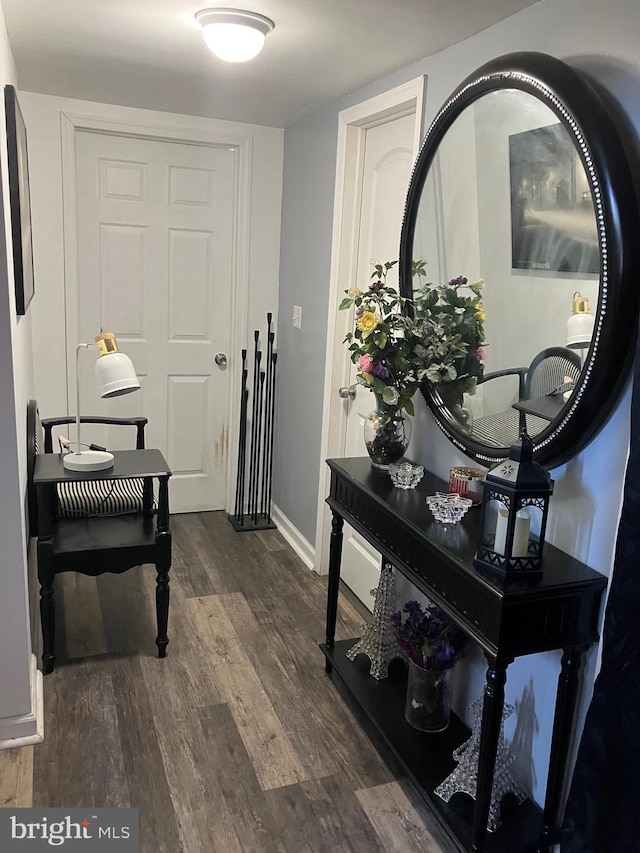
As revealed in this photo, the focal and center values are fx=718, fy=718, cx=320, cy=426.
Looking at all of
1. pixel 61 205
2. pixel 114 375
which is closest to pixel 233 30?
pixel 114 375

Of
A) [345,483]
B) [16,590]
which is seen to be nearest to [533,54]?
[345,483]

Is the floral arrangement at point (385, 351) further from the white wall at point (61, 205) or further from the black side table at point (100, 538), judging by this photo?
the white wall at point (61, 205)

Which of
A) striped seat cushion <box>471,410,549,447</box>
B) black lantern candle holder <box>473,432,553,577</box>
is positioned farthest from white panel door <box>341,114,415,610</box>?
black lantern candle holder <box>473,432,553,577</box>

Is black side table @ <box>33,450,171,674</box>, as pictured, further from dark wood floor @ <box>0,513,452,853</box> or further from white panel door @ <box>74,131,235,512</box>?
white panel door @ <box>74,131,235,512</box>

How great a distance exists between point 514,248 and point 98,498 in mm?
1786

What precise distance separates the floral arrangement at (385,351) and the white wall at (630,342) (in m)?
0.24

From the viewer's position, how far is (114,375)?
2441 mm

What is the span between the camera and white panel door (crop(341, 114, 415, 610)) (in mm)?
2705

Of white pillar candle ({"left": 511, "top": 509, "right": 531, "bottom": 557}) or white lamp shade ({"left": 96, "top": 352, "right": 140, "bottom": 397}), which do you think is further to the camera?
white lamp shade ({"left": 96, "top": 352, "right": 140, "bottom": 397})

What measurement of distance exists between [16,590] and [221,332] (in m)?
2.13

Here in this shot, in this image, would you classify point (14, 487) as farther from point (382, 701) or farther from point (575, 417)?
point (575, 417)

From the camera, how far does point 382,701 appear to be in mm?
2293

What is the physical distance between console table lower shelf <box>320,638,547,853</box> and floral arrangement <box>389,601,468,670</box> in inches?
9.1

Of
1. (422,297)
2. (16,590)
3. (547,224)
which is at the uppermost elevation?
(547,224)
